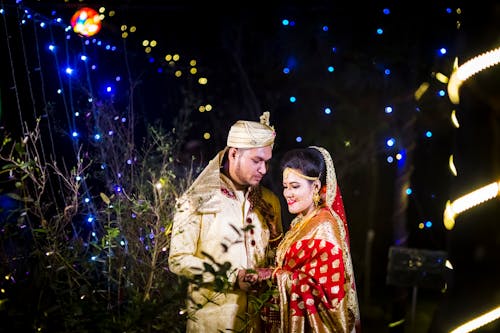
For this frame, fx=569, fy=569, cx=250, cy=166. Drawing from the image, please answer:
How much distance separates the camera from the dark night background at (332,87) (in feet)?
26.4

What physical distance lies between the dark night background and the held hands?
3546 mm

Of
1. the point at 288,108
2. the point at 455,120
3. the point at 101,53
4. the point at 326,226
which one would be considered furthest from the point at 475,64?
the point at 288,108

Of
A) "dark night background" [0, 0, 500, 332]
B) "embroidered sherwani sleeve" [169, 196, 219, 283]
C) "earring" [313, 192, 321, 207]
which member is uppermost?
"dark night background" [0, 0, 500, 332]

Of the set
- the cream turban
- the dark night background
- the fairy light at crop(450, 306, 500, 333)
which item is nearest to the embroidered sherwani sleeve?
the cream turban

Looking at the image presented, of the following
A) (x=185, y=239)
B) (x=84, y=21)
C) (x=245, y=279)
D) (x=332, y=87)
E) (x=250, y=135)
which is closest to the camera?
(x=245, y=279)

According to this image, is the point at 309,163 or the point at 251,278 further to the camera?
the point at 309,163

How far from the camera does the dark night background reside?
26.4ft

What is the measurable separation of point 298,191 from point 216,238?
0.58 m

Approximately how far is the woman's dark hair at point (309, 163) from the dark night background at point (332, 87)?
3.55 metres

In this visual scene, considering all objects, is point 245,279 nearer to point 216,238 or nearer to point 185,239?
point 216,238

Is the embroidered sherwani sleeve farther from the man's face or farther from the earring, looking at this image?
the earring

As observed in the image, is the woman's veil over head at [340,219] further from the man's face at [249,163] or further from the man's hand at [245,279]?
the man's hand at [245,279]

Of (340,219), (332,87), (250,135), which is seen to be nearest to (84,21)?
(250,135)

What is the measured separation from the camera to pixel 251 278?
10.7 feet
